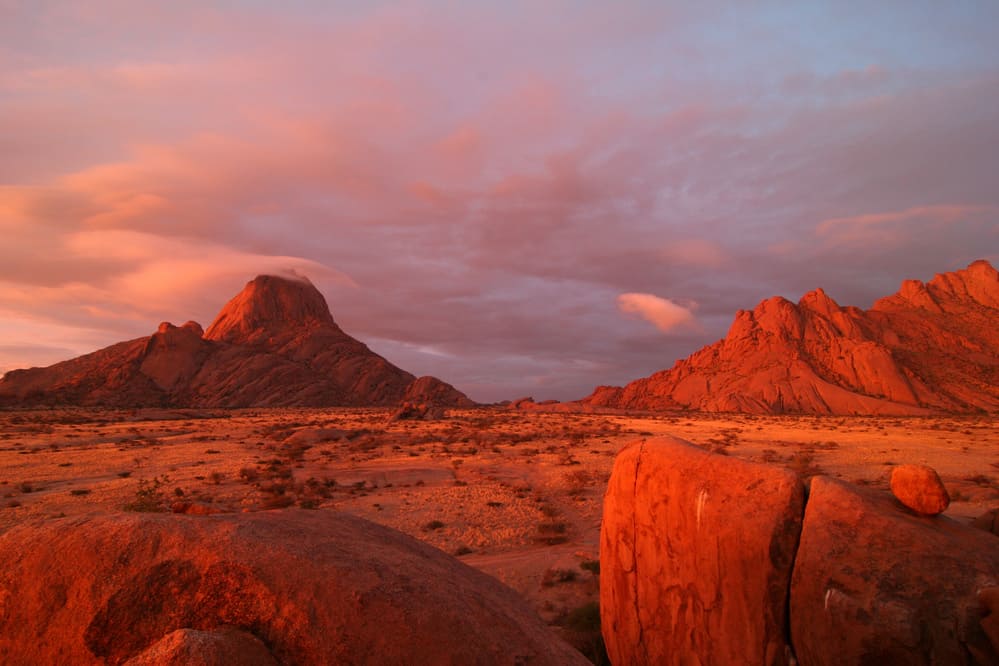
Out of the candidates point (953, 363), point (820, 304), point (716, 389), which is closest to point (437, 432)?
point (716, 389)

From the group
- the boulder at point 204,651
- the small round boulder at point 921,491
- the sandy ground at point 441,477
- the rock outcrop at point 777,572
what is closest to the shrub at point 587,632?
the sandy ground at point 441,477

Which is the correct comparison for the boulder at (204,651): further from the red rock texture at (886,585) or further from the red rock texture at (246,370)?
the red rock texture at (246,370)

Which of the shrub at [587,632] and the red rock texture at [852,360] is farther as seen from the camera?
the red rock texture at [852,360]

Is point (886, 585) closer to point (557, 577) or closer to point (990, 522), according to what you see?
point (990, 522)

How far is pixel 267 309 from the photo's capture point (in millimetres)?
123375

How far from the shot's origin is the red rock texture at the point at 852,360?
82.2m

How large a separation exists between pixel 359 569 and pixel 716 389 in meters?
106

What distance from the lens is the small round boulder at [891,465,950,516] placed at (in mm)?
4707

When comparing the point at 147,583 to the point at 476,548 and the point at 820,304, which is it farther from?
the point at 820,304

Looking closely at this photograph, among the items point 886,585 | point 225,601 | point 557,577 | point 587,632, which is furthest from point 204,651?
point 557,577

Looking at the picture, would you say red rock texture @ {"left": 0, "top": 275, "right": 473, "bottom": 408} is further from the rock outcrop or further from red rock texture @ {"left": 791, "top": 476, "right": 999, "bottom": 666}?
red rock texture @ {"left": 791, "top": 476, "right": 999, "bottom": 666}

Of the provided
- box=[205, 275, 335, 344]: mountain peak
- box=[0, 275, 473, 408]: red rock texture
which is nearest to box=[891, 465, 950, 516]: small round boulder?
box=[0, 275, 473, 408]: red rock texture

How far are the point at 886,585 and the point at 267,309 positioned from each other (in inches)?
5227

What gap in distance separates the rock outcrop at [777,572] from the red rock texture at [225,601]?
2.56 metres
